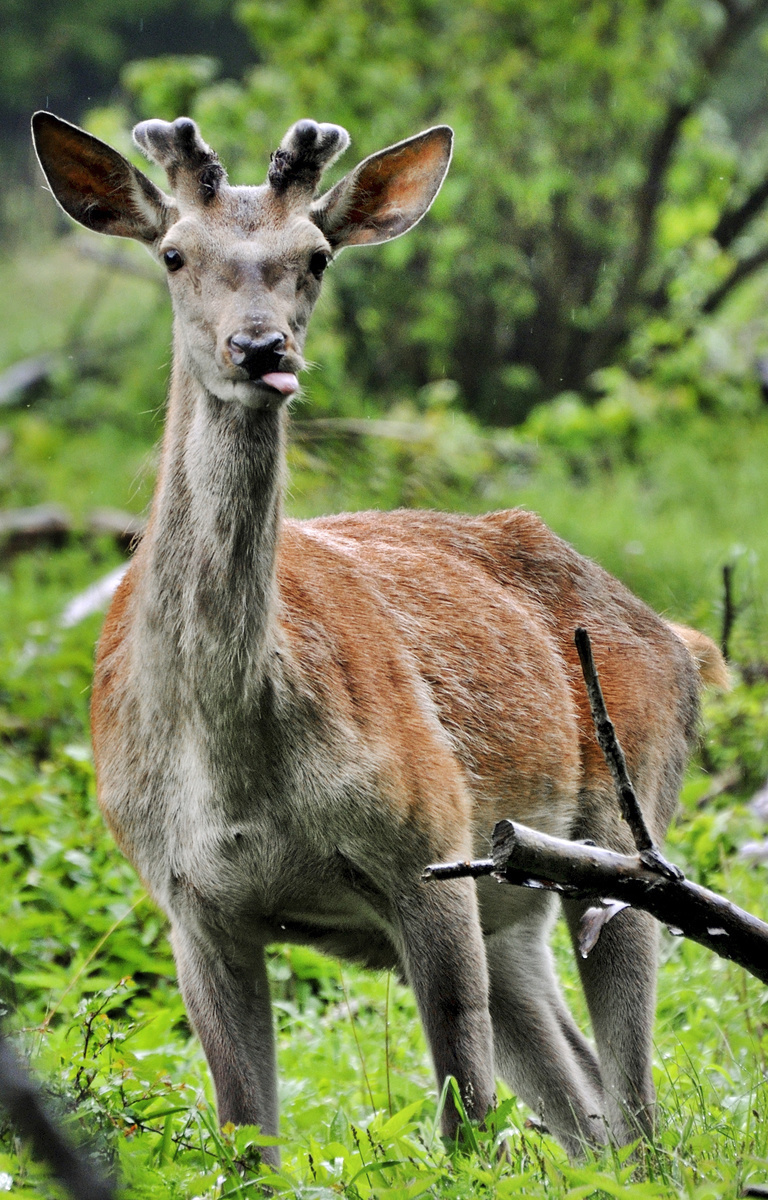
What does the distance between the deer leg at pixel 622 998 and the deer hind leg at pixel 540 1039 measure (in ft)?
0.50

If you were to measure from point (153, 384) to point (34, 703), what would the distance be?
796 cm

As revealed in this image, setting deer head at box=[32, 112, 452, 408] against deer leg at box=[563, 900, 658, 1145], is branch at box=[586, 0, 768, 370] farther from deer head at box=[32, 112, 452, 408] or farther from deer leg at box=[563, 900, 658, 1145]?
deer leg at box=[563, 900, 658, 1145]

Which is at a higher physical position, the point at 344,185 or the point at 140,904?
the point at 344,185

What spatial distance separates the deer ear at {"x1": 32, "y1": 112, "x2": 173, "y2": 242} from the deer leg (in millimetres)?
2287

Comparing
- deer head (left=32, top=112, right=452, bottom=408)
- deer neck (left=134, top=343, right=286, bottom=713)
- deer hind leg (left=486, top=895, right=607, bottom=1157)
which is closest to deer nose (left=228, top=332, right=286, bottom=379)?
deer head (left=32, top=112, right=452, bottom=408)

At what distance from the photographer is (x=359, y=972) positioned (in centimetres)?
438

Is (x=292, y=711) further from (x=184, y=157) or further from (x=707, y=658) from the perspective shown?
(x=707, y=658)

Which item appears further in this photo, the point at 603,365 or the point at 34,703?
the point at 603,365

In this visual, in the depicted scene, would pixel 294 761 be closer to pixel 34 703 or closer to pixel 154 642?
pixel 154 642

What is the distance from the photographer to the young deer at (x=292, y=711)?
328 centimetres

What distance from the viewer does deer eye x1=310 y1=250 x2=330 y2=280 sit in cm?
340

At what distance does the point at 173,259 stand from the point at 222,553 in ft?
2.41

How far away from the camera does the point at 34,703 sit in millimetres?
7242

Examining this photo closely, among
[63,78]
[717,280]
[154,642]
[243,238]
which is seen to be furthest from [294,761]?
[63,78]
